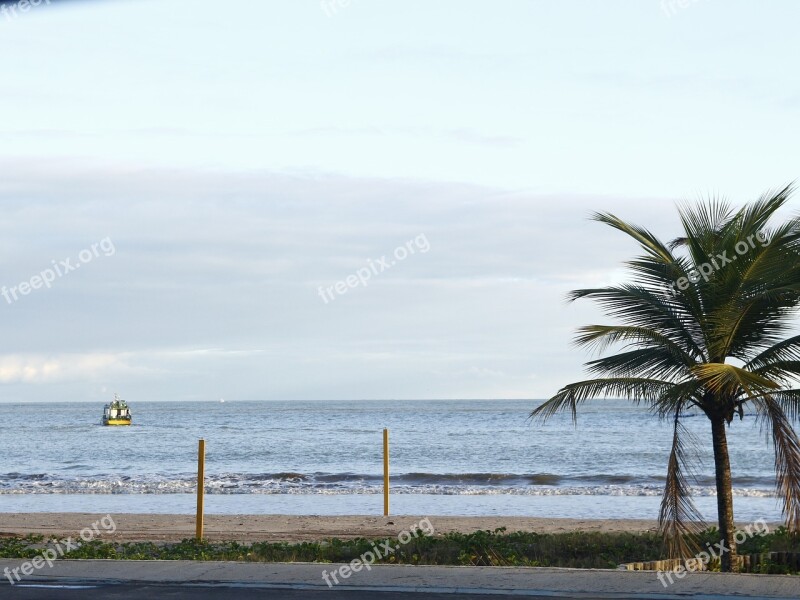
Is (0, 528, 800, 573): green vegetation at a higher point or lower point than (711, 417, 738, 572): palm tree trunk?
lower

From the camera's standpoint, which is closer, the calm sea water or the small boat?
the calm sea water

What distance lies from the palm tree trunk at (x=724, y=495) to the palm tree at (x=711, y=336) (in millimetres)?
12

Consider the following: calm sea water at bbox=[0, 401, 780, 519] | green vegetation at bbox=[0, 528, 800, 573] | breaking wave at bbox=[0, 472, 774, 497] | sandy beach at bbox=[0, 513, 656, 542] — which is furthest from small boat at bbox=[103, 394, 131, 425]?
green vegetation at bbox=[0, 528, 800, 573]

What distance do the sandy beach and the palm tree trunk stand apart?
6.04 meters

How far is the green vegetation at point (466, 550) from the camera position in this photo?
12359 mm

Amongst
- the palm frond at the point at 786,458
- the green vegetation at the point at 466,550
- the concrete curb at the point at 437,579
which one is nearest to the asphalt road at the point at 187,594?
the concrete curb at the point at 437,579

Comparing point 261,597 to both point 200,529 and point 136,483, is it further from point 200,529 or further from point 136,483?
point 136,483

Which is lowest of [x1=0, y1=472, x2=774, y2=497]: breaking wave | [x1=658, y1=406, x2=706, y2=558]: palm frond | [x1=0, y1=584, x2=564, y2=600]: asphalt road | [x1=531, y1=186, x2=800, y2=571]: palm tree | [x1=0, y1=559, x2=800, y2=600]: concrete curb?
[x1=0, y1=472, x2=774, y2=497]: breaking wave

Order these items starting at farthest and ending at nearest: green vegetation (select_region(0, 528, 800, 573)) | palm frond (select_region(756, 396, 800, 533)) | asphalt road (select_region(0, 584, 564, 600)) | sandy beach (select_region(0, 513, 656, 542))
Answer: sandy beach (select_region(0, 513, 656, 542)) < green vegetation (select_region(0, 528, 800, 573)) < palm frond (select_region(756, 396, 800, 533)) < asphalt road (select_region(0, 584, 564, 600))

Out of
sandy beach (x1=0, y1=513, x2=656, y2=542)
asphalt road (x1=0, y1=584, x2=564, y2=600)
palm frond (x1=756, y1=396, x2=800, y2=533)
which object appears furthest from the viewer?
sandy beach (x1=0, y1=513, x2=656, y2=542)

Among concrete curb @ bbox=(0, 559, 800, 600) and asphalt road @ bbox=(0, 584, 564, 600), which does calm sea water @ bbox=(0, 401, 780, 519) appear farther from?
asphalt road @ bbox=(0, 584, 564, 600)

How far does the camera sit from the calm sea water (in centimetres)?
2681

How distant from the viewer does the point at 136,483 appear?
3478 centimetres

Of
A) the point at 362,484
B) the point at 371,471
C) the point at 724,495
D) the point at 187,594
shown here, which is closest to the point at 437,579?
the point at 187,594
